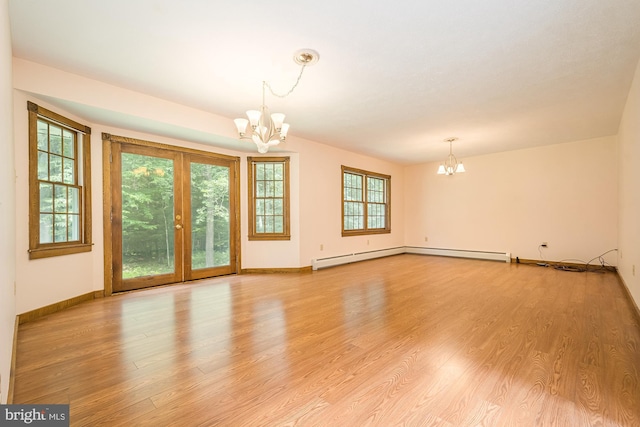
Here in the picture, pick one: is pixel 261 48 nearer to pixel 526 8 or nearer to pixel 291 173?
pixel 526 8

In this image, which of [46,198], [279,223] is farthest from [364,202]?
[46,198]

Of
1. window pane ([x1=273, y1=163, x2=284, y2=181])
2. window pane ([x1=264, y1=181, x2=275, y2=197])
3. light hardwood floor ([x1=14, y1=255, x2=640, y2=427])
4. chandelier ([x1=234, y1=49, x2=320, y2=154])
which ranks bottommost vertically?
light hardwood floor ([x1=14, y1=255, x2=640, y2=427])

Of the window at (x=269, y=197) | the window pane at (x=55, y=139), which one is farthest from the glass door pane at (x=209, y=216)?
the window pane at (x=55, y=139)

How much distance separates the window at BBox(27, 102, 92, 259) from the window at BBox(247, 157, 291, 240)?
98.4 inches

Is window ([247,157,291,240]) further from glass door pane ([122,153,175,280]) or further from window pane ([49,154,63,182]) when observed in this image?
window pane ([49,154,63,182])

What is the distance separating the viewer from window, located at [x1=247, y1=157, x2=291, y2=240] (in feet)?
18.0

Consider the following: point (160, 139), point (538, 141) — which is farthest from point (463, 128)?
point (160, 139)

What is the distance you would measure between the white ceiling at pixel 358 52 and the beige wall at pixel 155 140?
16 centimetres

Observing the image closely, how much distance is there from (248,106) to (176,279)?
9.73ft

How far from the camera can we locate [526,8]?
2.04 meters

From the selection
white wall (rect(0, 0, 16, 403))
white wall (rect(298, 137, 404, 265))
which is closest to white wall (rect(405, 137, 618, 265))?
white wall (rect(298, 137, 404, 265))

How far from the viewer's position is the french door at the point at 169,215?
4078 millimetres

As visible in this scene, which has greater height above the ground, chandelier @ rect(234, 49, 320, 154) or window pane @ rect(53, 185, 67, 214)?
chandelier @ rect(234, 49, 320, 154)

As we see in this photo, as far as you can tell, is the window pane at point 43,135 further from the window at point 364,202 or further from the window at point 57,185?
the window at point 364,202
